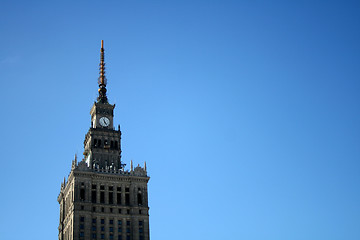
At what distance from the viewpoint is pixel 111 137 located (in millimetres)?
161750

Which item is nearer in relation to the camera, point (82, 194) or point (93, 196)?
point (82, 194)

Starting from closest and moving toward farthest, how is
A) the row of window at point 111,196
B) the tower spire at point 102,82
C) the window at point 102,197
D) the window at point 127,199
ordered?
the row of window at point 111,196 < the window at point 102,197 < the window at point 127,199 < the tower spire at point 102,82

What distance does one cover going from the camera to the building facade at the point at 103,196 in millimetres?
142875

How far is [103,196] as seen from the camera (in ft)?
486

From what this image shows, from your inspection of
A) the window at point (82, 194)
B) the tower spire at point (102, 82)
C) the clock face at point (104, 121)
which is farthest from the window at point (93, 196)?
the tower spire at point (102, 82)

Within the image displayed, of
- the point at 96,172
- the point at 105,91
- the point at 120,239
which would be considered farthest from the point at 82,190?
the point at 105,91

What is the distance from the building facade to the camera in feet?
Answer: 469

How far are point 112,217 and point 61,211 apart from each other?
2207 centimetres

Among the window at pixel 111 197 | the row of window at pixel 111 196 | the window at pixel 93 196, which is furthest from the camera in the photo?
the window at pixel 111 197

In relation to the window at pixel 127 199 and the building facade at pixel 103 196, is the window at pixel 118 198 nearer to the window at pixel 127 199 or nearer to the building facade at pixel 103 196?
the building facade at pixel 103 196

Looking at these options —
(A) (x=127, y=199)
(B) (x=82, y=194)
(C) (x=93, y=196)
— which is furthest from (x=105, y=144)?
(B) (x=82, y=194)

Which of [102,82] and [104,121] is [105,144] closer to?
[104,121]

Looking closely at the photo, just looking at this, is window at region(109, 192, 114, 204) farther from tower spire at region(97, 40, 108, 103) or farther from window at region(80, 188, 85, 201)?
tower spire at region(97, 40, 108, 103)

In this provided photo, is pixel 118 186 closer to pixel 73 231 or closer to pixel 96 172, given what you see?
pixel 96 172
